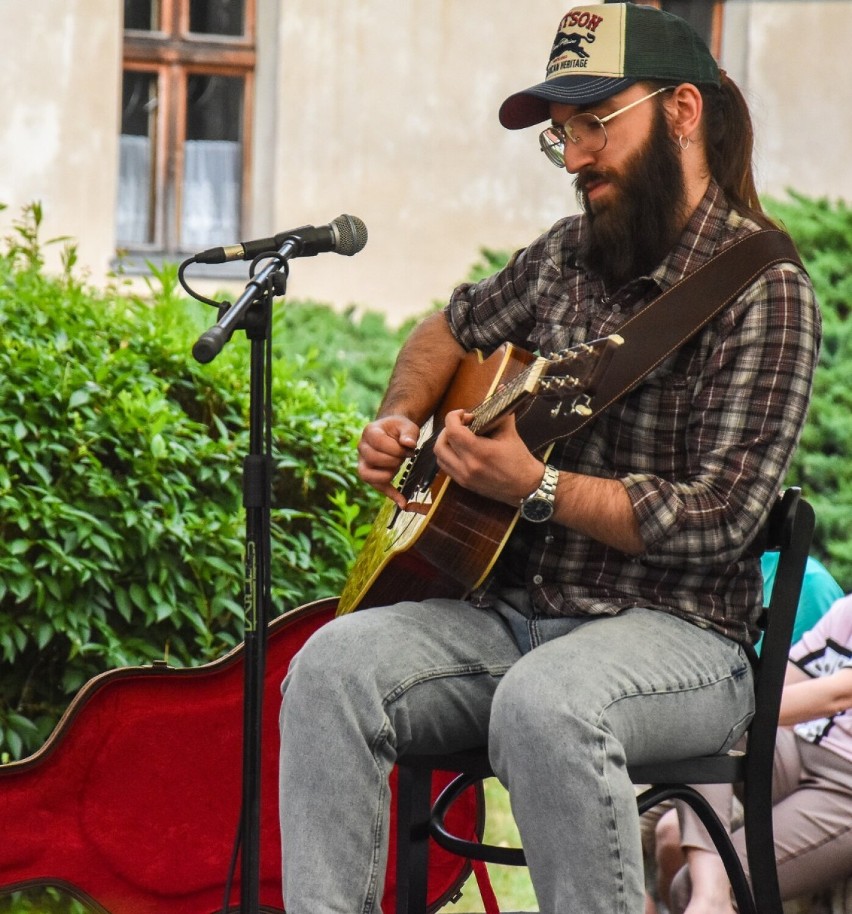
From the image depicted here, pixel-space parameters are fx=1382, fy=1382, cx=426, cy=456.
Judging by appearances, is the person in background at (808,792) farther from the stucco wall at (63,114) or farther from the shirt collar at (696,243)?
the stucco wall at (63,114)

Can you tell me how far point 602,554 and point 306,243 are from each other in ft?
2.40

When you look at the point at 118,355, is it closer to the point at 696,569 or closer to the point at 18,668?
the point at 18,668

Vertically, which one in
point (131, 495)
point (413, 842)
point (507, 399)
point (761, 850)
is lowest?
point (413, 842)

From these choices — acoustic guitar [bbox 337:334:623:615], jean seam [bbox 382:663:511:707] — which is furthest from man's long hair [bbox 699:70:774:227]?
jean seam [bbox 382:663:511:707]

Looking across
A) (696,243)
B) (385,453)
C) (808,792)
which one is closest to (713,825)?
(808,792)

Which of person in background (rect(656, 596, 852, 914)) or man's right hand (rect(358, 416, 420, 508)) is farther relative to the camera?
person in background (rect(656, 596, 852, 914))

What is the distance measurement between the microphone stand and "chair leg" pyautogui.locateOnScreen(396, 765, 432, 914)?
30 centimetres

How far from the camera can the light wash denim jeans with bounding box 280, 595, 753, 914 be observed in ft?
6.57

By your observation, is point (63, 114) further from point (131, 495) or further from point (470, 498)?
point (470, 498)

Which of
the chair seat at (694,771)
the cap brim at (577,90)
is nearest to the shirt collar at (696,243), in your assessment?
the cap brim at (577,90)

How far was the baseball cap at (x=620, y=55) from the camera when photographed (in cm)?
240

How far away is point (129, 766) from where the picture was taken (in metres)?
2.84

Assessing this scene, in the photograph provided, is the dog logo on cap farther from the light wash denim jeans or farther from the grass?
the grass

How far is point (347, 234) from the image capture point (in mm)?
2398
